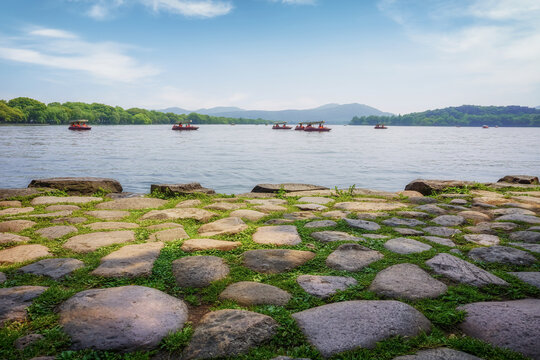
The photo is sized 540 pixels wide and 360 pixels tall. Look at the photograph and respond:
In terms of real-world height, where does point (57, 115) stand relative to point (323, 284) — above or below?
above

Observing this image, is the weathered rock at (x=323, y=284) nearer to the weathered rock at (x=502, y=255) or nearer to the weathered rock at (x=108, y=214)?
the weathered rock at (x=502, y=255)

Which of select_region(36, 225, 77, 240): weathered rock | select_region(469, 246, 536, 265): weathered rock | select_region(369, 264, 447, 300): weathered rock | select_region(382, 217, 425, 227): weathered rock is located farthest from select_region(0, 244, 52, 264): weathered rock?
select_region(469, 246, 536, 265): weathered rock

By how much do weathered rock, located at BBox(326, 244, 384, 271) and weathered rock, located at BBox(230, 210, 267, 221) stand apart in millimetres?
1534

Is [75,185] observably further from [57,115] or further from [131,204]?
[57,115]

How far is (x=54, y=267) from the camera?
2518mm

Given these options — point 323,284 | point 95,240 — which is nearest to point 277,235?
point 323,284

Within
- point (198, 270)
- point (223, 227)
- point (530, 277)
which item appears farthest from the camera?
point (223, 227)

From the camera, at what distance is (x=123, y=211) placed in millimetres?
4582

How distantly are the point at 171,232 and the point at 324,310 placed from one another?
2145 mm

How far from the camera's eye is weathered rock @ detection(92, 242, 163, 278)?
246 cm

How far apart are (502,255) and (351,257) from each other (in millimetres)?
1371

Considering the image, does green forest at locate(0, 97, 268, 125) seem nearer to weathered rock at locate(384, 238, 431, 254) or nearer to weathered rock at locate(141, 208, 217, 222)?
weathered rock at locate(141, 208, 217, 222)

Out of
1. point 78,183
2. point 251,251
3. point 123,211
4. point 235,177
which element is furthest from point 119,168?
point 251,251

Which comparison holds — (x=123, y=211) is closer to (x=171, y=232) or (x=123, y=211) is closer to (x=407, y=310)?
(x=171, y=232)
